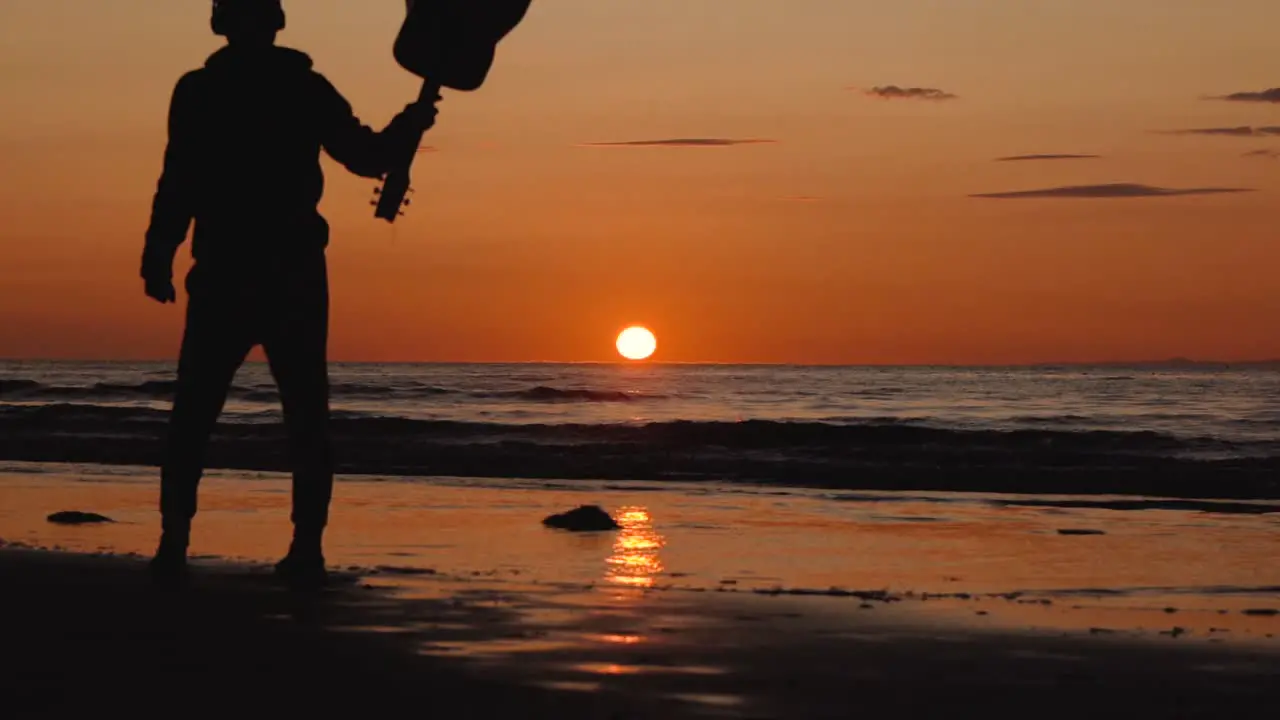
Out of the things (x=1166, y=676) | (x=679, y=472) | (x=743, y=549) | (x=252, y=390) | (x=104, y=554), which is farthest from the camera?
(x=252, y=390)

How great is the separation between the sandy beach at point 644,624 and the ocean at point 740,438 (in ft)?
27.8

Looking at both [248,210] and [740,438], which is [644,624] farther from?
[740,438]

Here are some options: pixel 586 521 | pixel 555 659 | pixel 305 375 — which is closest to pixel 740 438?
pixel 586 521

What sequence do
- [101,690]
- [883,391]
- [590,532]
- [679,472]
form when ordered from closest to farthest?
[101,690] → [590,532] → [679,472] → [883,391]

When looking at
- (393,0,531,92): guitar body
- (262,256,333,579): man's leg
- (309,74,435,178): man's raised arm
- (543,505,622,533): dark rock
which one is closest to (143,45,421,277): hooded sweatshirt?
(309,74,435,178): man's raised arm

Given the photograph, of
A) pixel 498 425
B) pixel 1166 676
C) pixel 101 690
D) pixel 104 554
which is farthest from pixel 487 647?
pixel 498 425

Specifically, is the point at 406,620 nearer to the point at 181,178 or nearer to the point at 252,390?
the point at 181,178

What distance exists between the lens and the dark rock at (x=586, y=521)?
1064cm

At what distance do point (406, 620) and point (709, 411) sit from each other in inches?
1556

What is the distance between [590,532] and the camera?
412 inches

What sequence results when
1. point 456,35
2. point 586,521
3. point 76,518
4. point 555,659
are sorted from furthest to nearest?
point 586,521 → point 76,518 → point 456,35 → point 555,659

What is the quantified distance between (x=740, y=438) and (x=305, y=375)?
72.0 ft

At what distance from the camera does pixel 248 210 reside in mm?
6070

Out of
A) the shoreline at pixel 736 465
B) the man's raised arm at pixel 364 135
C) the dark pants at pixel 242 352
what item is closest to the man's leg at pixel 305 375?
the dark pants at pixel 242 352
